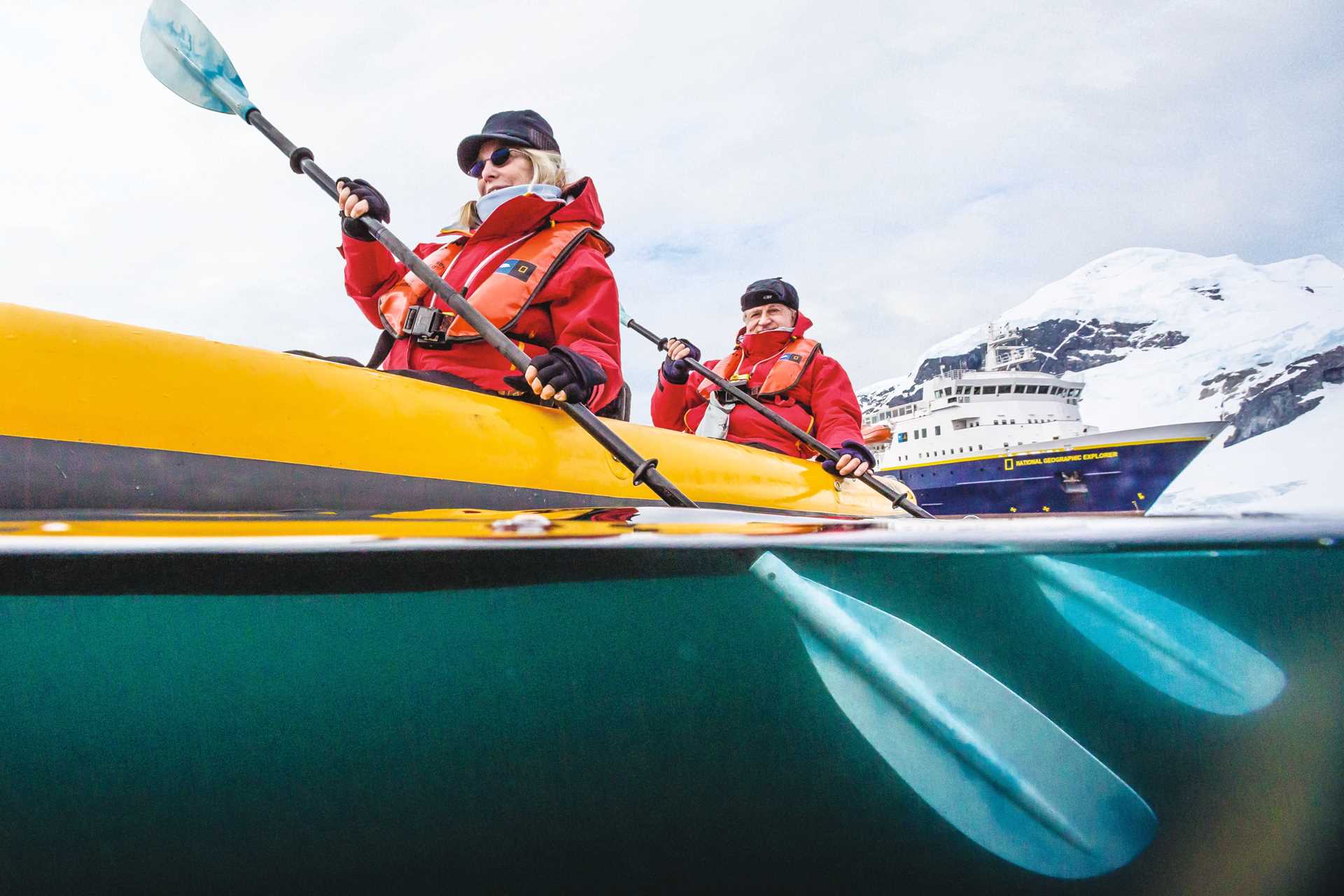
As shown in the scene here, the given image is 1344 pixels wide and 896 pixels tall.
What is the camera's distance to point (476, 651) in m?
0.71

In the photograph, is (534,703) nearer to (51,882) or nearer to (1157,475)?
(51,882)

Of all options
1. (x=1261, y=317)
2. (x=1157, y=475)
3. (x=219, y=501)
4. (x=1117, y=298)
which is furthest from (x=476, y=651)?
(x=1117, y=298)

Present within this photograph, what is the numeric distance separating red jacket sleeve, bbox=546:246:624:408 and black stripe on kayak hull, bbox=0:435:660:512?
734mm

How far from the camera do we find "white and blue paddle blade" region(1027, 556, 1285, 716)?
30.0 inches

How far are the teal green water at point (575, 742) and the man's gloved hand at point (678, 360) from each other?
3709mm

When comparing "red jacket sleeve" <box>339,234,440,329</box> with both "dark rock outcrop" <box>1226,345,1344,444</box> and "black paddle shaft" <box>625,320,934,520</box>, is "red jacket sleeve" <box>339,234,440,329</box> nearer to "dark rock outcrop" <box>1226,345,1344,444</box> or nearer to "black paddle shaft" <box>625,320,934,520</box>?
"black paddle shaft" <box>625,320,934,520</box>

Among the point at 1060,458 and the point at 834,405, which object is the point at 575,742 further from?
the point at 1060,458

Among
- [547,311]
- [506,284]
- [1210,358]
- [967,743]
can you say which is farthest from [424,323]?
[1210,358]

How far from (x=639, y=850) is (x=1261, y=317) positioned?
12780 cm

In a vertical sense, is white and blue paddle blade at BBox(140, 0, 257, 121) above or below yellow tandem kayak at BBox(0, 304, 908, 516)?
above

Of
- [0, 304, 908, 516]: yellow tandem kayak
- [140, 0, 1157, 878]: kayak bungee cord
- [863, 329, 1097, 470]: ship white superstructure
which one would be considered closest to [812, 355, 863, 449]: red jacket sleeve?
[0, 304, 908, 516]: yellow tandem kayak

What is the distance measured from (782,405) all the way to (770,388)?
14 cm

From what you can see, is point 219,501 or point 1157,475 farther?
point 1157,475

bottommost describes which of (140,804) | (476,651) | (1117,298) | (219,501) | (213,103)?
(140,804)
